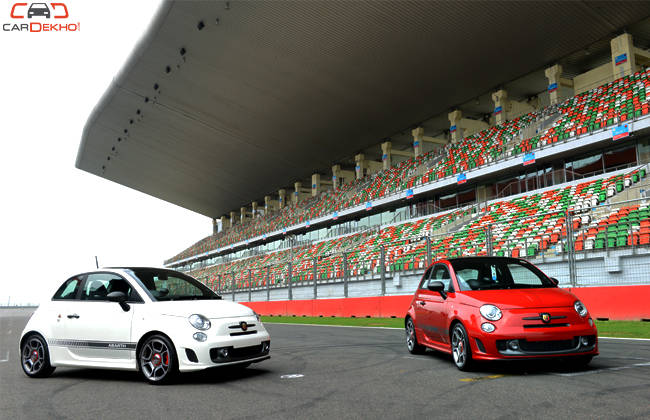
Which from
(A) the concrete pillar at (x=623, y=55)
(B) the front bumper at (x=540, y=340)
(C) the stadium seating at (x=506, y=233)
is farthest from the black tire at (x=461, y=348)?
(A) the concrete pillar at (x=623, y=55)

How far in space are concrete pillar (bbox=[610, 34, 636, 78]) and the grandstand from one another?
0.06m

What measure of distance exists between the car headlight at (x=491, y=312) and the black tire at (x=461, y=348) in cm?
39

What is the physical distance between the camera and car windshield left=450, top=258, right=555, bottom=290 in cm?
702

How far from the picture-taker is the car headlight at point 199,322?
20.8 ft

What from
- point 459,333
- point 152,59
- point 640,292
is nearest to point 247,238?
point 152,59

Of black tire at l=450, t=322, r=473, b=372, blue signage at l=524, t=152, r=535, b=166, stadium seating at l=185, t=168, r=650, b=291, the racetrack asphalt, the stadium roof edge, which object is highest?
the stadium roof edge

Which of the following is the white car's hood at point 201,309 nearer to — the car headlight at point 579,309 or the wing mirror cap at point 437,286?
the wing mirror cap at point 437,286

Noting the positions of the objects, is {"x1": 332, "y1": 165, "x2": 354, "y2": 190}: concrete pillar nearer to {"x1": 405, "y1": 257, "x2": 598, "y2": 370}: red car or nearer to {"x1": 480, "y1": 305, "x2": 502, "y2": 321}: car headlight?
{"x1": 405, "y1": 257, "x2": 598, "y2": 370}: red car

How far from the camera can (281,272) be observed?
25.1m

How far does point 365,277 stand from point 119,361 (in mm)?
12963

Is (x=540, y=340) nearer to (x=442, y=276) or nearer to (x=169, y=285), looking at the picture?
(x=442, y=276)

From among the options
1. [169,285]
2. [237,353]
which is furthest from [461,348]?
[169,285]

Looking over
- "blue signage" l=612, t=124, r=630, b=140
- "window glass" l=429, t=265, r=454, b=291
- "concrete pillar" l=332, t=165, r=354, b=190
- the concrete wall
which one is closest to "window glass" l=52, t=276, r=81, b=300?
"window glass" l=429, t=265, r=454, b=291

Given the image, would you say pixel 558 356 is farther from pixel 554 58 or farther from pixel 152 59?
pixel 152 59
